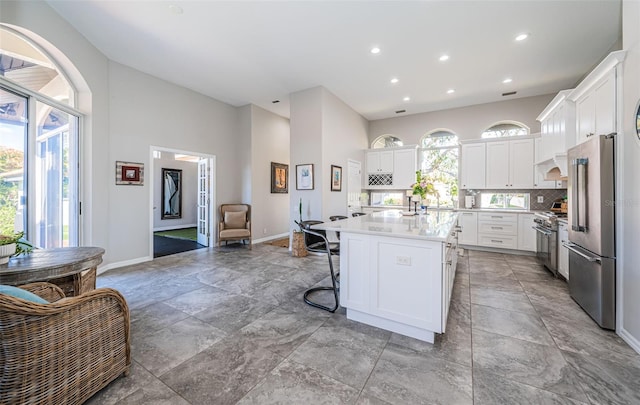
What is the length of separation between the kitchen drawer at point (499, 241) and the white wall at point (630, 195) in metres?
3.10

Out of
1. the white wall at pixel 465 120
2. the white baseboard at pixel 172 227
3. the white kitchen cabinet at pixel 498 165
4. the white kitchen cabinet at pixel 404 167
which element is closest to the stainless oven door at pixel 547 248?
the white kitchen cabinet at pixel 498 165

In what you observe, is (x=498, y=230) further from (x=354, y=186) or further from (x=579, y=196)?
(x=354, y=186)

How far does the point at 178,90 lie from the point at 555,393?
21.4 ft

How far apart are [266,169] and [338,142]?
6.72 feet

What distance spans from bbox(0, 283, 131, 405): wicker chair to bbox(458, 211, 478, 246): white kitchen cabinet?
5.88 meters

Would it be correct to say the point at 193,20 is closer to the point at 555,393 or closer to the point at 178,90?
the point at 178,90

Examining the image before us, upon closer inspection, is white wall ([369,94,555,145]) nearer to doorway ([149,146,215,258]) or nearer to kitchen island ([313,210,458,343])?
kitchen island ([313,210,458,343])

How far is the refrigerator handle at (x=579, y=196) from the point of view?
2.55m

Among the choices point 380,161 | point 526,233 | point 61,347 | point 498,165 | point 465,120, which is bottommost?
point 61,347

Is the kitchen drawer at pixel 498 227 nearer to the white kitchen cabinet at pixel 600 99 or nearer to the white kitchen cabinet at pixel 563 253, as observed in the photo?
the white kitchen cabinet at pixel 563 253

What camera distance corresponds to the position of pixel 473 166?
5.70 metres

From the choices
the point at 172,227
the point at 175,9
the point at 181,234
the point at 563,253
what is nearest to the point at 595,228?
the point at 563,253

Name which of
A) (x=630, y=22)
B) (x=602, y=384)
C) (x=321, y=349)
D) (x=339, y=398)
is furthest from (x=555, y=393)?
(x=630, y=22)

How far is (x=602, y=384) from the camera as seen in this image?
1641 millimetres
